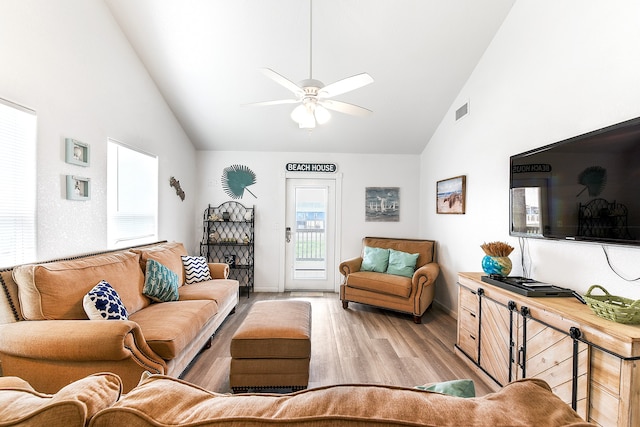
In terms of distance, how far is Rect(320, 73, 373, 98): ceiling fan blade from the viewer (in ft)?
7.08

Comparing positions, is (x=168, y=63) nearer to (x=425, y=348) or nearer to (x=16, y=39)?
(x=16, y=39)

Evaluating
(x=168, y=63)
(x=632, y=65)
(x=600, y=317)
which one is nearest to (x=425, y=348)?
(x=600, y=317)

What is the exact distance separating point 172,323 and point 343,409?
2.12 meters

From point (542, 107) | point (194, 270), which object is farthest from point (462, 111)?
point (194, 270)

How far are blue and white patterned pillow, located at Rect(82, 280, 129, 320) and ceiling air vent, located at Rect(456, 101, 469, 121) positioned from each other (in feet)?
13.0

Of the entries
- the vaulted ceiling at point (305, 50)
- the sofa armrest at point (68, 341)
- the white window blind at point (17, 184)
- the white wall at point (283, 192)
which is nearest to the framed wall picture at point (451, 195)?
the white wall at point (283, 192)

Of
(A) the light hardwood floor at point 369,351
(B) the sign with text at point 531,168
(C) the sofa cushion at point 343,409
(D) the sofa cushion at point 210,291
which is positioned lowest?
(A) the light hardwood floor at point 369,351

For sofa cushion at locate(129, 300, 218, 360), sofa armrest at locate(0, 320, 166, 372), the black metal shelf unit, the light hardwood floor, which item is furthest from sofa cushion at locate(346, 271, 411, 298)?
sofa armrest at locate(0, 320, 166, 372)

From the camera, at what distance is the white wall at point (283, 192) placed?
513 cm

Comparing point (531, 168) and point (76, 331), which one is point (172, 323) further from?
point (531, 168)

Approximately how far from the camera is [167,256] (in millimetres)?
3307

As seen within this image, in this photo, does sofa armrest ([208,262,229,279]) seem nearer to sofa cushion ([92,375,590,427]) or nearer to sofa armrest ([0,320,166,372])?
sofa armrest ([0,320,166,372])

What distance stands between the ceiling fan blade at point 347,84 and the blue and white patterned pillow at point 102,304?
213cm

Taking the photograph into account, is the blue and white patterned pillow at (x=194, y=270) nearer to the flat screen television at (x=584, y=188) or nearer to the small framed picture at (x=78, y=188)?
the small framed picture at (x=78, y=188)
